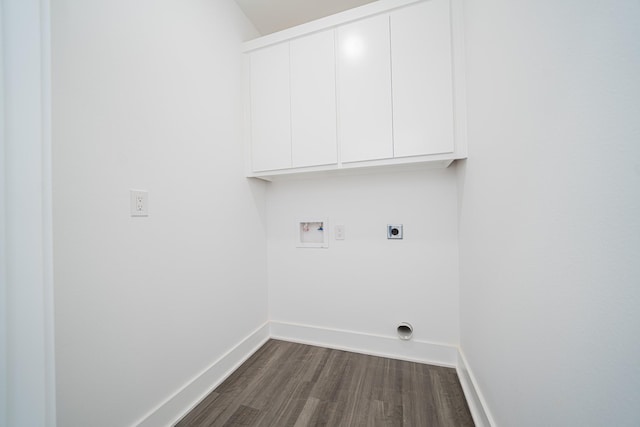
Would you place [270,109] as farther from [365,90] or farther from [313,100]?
[365,90]

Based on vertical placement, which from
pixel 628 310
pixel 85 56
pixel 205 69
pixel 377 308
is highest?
pixel 205 69

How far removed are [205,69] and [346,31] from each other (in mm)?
965

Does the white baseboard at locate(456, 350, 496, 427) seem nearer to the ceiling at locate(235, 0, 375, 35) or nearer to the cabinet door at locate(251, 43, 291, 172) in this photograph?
the cabinet door at locate(251, 43, 291, 172)

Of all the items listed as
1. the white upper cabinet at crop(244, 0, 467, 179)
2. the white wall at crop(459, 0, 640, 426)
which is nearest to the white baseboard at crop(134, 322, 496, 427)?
the white wall at crop(459, 0, 640, 426)

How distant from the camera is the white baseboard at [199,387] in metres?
1.07

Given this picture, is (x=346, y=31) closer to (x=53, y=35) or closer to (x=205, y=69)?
(x=205, y=69)

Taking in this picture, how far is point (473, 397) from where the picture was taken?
1.15 metres

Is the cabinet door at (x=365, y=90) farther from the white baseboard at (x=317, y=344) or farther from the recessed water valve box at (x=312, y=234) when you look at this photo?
the white baseboard at (x=317, y=344)

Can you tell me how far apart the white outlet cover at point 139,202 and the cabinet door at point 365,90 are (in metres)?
1.15

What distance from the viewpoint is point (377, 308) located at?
1694 mm

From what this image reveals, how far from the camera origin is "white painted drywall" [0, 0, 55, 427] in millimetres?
515

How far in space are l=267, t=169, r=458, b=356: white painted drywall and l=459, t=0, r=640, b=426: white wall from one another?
0.58 m

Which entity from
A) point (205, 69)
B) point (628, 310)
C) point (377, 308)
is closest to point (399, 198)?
point (377, 308)

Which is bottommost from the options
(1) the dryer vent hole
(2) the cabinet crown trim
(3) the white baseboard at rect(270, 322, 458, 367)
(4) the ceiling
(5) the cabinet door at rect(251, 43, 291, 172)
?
(3) the white baseboard at rect(270, 322, 458, 367)
